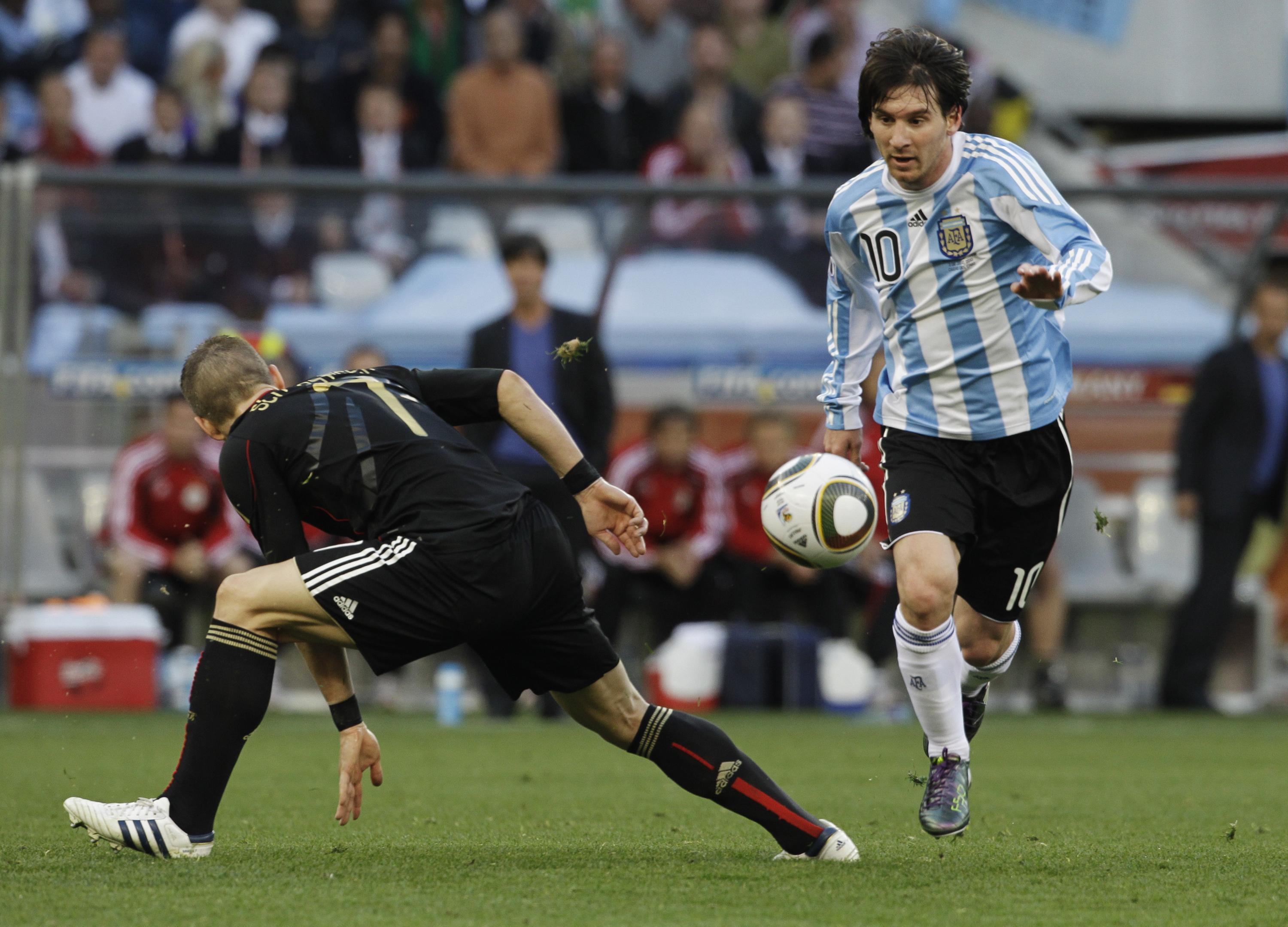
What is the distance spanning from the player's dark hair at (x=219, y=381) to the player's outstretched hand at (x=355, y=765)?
0.84m

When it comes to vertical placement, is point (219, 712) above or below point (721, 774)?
above

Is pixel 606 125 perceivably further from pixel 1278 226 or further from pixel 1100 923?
pixel 1100 923

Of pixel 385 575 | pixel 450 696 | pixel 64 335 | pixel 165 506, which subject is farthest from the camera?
pixel 64 335

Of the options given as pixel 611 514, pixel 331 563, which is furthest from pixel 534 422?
pixel 331 563

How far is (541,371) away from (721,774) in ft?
16.8

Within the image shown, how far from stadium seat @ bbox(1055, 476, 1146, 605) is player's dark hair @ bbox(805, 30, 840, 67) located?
14.4 feet

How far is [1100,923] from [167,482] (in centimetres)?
756

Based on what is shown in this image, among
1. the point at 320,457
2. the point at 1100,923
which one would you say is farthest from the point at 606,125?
the point at 1100,923

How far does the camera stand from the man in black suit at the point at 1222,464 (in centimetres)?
1072

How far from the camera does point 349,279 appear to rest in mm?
10828

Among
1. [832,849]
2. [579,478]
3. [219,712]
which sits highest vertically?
[579,478]

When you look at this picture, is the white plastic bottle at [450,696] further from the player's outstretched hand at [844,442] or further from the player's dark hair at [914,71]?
the player's dark hair at [914,71]

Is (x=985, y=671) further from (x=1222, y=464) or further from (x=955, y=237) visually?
(x=1222, y=464)

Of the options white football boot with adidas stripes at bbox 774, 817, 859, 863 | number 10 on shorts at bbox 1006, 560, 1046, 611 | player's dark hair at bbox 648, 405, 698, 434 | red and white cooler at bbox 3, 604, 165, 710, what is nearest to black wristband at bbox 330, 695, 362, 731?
white football boot with adidas stripes at bbox 774, 817, 859, 863
